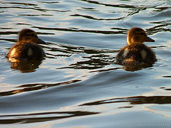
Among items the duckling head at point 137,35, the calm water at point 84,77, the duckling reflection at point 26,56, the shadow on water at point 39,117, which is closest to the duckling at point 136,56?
the calm water at point 84,77

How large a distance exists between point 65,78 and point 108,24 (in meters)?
3.78

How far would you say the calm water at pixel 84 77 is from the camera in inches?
155

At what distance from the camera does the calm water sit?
3.93m

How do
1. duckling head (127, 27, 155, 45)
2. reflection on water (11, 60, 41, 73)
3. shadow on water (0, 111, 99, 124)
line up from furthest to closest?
duckling head (127, 27, 155, 45) → reflection on water (11, 60, 41, 73) → shadow on water (0, 111, 99, 124)

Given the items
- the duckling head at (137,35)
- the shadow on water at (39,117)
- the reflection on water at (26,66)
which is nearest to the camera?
the shadow on water at (39,117)

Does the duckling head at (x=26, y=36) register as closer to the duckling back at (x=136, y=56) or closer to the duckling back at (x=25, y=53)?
the duckling back at (x=25, y=53)

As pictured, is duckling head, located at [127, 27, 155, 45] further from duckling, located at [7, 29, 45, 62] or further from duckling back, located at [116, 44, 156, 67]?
duckling, located at [7, 29, 45, 62]

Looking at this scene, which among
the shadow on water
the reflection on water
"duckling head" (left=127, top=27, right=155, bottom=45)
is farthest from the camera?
"duckling head" (left=127, top=27, right=155, bottom=45)

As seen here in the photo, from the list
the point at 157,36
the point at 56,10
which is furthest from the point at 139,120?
the point at 56,10

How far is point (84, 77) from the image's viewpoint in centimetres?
531

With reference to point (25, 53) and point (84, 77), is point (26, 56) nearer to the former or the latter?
point (25, 53)

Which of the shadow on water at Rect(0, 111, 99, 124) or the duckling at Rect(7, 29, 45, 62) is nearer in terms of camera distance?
the shadow on water at Rect(0, 111, 99, 124)

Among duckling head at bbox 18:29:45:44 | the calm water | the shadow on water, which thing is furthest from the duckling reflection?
the shadow on water

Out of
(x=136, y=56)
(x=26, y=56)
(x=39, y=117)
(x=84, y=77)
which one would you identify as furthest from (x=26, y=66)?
(x=39, y=117)
